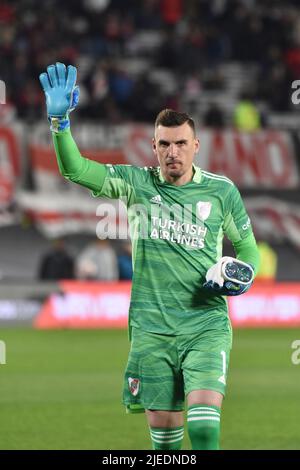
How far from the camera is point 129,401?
7.25 metres

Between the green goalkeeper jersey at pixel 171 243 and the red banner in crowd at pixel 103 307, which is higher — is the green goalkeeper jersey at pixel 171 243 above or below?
above

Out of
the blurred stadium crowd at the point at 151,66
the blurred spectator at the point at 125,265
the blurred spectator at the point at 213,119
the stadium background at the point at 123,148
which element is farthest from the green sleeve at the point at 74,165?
the blurred spectator at the point at 213,119

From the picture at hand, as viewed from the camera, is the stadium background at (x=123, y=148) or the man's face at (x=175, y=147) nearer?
the man's face at (x=175, y=147)

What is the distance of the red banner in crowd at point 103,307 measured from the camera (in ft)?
69.9

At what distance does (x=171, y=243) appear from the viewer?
719cm

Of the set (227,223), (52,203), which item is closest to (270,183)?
(52,203)

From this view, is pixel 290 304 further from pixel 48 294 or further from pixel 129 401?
pixel 129 401

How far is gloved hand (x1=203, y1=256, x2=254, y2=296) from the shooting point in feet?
22.9

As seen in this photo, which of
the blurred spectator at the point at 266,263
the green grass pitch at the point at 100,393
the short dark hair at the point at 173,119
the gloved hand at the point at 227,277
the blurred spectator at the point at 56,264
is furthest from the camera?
the blurred spectator at the point at 266,263

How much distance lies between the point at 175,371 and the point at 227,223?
98cm

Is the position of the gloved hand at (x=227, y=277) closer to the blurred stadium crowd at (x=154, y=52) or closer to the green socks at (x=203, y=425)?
the green socks at (x=203, y=425)

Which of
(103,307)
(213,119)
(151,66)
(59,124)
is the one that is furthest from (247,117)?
(59,124)

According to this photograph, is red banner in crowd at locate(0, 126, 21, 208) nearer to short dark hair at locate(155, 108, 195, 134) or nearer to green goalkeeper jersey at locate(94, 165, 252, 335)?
green goalkeeper jersey at locate(94, 165, 252, 335)
